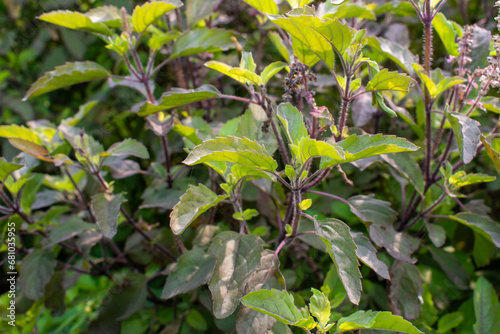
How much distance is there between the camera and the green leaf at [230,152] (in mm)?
729

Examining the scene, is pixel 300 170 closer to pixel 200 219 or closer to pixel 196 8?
pixel 200 219

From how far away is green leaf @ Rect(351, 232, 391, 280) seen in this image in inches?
32.7

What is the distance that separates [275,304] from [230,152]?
1.04 ft

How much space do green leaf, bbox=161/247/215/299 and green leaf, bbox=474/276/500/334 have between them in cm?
80

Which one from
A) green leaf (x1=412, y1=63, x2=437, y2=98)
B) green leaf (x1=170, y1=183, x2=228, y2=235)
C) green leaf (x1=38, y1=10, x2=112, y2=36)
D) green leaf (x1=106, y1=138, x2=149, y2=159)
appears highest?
green leaf (x1=38, y1=10, x2=112, y2=36)

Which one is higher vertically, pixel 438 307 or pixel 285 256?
pixel 285 256

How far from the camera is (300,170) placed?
0.86 meters

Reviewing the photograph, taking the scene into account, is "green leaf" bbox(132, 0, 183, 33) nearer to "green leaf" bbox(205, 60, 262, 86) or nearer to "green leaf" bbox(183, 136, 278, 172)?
"green leaf" bbox(205, 60, 262, 86)

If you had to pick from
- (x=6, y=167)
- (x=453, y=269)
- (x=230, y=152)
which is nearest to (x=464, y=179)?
(x=453, y=269)

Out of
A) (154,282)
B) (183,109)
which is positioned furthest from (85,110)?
(154,282)

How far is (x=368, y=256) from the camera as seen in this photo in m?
0.86

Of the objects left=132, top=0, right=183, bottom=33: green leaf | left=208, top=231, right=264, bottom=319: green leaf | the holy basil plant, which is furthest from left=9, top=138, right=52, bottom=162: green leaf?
left=208, top=231, right=264, bottom=319: green leaf

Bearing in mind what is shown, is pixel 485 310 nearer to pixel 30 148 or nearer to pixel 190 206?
pixel 190 206

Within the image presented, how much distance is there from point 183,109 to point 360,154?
0.95m
